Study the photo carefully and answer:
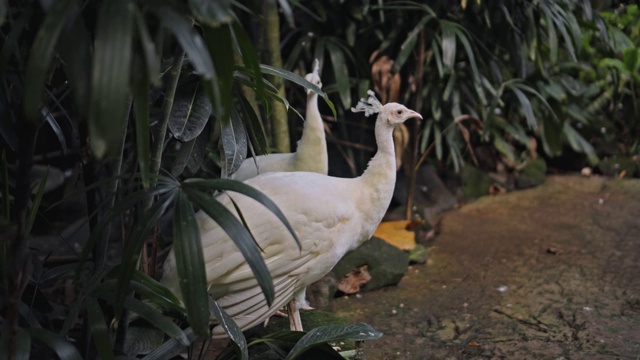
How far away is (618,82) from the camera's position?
541 centimetres

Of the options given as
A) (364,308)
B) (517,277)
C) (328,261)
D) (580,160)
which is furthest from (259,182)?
(580,160)

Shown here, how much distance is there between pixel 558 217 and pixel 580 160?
113 cm

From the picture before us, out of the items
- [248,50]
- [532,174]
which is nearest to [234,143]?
[248,50]

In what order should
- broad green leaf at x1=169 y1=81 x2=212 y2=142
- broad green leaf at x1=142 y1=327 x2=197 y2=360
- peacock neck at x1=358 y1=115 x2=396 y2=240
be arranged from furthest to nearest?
peacock neck at x1=358 y1=115 x2=396 y2=240 → broad green leaf at x1=169 y1=81 x2=212 y2=142 → broad green leaf at x1=142 y1=327 x2=197 y2=360

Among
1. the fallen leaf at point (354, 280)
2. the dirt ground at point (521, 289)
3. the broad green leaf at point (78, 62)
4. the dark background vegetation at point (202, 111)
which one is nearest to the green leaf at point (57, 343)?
the dark background vegetation at point (202, 111)

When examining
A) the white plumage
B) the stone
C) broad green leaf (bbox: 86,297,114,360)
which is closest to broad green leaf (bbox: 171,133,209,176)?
the white plumage

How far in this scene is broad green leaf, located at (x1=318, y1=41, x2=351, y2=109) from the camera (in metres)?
3.94

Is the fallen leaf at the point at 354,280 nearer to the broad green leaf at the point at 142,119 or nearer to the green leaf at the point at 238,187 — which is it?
the green leaf at the point at 238,187

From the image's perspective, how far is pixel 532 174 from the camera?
16.9 ft

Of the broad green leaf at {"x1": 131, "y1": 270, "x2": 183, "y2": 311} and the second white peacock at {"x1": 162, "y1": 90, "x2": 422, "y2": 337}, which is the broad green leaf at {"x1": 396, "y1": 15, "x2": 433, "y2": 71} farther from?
the broad green leaf at {"x1": 131, "y1": 270, "x2": 183, "y2": 311}

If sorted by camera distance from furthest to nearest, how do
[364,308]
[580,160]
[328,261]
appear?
[580,160] < [364,308] < [328,261]

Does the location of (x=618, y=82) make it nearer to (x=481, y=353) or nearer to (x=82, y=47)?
(x=481, y=353)

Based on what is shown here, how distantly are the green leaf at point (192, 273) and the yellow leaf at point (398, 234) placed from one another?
2370 millimetres

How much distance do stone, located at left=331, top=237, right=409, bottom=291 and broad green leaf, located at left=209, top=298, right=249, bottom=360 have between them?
1.34 meters
